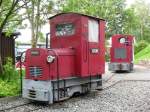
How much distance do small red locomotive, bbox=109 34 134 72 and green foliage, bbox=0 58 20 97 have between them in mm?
9310

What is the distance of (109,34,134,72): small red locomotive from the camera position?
74.4 feet

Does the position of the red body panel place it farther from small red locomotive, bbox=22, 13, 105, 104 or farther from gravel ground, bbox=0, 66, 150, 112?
small red locomotive, bbox=22, 13, 105, 104

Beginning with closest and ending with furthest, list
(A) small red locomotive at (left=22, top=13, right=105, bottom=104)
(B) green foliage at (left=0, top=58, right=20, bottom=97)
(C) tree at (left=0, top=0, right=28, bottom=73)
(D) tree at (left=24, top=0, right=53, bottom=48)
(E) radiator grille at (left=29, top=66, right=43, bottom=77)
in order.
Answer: (A) small red locomotive at (left=22, top=13, right=105, bottom=104)
(E) radiator grille at (left=29, top=66, right=43, bottom=77)
(B) green foliage at (left=0, top=58, right=20, bottom=97)
(C) tree at (left=0, top=0, right=28, bottom=73)
(D) tree at (left=24, top=0, right=53, bottom=48)

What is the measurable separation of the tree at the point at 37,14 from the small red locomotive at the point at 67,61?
14.2ft

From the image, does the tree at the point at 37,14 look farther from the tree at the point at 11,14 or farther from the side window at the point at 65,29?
the side window at the point at 65,29

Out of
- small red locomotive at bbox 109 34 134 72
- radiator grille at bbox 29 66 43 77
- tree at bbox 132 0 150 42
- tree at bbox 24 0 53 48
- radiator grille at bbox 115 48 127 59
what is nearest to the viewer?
radiator grille at bbox 29 66 43 77

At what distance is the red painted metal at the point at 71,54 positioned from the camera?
33.7ft

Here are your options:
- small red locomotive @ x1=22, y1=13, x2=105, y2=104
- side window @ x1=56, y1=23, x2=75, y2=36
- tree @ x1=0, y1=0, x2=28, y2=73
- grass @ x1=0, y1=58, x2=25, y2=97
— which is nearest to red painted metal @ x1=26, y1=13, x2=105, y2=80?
small red locomotive @ x1=22, y1=13, x2=105, y2=104

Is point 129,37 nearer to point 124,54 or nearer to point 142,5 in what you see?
point 124,54

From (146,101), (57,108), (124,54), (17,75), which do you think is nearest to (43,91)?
(57,108)

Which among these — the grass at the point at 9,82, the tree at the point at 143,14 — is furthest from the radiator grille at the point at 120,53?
the tree at the point at 143,14

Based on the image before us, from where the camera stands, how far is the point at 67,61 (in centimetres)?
1091

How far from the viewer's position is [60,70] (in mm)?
10570

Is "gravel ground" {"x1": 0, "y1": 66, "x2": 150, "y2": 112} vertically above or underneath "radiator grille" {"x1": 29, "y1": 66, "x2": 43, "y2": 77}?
underneath
